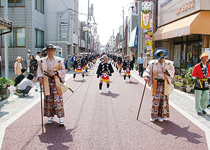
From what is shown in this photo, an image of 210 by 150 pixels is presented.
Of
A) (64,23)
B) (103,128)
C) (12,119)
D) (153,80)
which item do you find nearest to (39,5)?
(64,23)

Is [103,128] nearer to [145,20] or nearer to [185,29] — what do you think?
[185,29]

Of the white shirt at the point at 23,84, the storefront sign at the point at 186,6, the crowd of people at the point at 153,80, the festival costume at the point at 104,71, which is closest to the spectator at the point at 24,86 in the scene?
the white shirt at the point at 23,84

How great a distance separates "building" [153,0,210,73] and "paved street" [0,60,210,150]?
5.61 meters

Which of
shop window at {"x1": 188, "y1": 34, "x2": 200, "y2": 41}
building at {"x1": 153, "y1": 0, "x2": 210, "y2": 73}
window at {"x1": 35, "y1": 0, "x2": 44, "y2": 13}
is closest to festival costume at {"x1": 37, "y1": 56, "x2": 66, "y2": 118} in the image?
building at {"x1": 153, "y1": 0, "x2": 210, "y2": 73}

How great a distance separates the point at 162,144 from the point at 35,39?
24.0 m

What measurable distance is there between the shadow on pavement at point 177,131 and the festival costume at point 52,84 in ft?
8.10

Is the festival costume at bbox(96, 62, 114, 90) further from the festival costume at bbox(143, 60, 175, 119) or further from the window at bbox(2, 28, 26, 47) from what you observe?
the window at bbox(2, 28, 26, 47)

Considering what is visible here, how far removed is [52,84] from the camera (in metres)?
5.88

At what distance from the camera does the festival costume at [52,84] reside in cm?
578

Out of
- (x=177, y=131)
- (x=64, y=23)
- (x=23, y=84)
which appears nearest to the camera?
(x=177, y=131)

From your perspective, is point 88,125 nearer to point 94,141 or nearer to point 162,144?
point 94,141

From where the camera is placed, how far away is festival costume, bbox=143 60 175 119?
20.4 ft

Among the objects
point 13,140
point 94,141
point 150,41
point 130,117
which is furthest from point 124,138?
point 150,41

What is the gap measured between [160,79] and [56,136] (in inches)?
114
